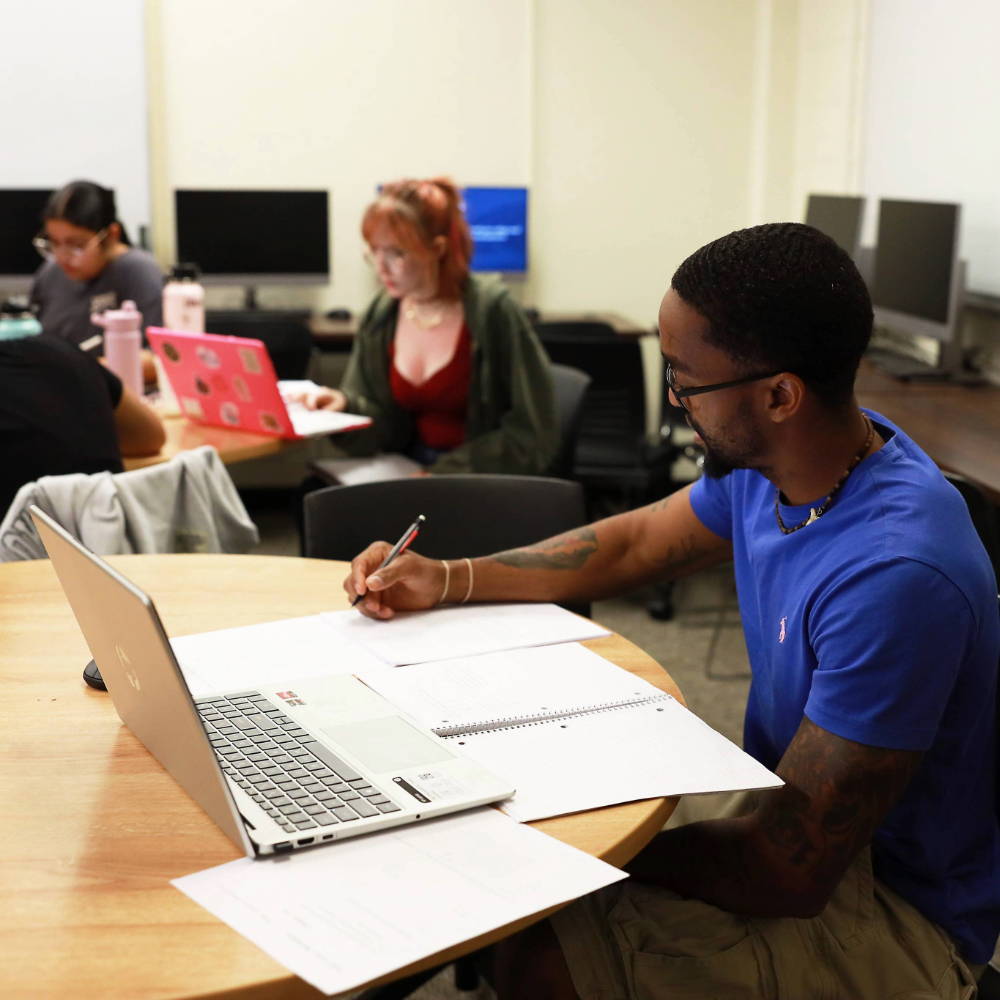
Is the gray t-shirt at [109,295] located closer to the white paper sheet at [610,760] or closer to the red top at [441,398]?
the red top at [441,398]

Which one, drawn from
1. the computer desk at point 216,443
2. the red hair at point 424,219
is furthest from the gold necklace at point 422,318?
the computer desk at point 216,443

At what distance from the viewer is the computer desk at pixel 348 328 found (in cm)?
452

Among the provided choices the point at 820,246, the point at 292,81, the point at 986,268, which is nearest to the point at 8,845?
the point at 820,246

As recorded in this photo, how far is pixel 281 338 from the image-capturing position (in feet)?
13.3

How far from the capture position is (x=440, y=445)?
3002mm

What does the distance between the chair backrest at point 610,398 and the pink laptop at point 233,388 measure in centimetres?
137

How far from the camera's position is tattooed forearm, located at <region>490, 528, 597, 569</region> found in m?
1.58

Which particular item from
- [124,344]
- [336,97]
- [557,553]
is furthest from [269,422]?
[336,97]

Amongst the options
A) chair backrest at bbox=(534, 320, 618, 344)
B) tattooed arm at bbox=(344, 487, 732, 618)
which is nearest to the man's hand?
tattooed arm at bbox=(344, 487, 732, 618)

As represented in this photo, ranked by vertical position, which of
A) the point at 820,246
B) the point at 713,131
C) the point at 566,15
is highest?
the point at 566,15

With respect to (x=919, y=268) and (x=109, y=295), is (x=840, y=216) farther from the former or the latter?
(x=109, y=295)

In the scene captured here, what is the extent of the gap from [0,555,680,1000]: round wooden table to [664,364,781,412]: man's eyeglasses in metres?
0.33

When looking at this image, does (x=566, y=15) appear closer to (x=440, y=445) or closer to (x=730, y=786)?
(x=440, y=445)

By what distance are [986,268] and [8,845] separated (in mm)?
3370
